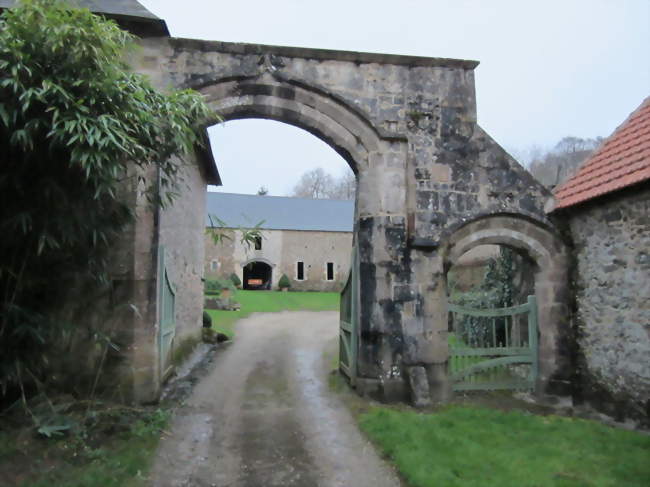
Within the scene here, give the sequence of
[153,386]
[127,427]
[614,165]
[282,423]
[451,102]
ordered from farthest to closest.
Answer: [451,102], [614,165], [153,386], [282,423], [127,427]

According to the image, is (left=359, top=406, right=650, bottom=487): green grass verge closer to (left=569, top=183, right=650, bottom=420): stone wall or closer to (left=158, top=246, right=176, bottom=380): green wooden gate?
(left=569, top=183, right=650, bottom=420): stone wall

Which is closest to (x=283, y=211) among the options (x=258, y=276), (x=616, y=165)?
(x=258, y=276)

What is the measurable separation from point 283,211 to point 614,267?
1131 inches

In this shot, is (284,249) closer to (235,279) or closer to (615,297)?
(235,279)

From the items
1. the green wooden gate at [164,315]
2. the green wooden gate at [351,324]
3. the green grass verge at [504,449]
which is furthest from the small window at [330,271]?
the green grass verge at [504,449]

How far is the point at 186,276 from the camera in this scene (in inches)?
379

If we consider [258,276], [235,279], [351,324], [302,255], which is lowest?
[351,324]

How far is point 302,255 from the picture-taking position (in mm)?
32406

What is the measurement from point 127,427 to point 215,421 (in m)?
1.01

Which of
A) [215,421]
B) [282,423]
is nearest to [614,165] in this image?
[282,423]

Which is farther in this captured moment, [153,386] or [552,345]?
[552,345]

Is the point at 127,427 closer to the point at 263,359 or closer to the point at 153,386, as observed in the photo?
the point at 153,386

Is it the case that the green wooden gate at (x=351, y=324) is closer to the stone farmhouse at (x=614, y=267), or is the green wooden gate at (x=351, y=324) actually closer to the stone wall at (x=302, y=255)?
the stone farmhouse at (x=614, y=267)

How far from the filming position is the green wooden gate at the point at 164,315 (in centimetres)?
627
